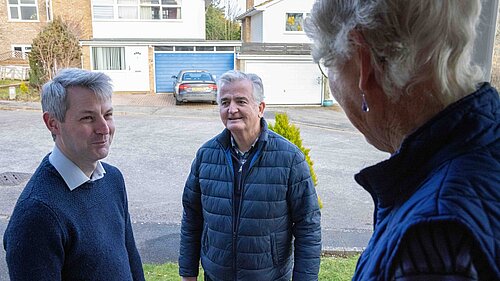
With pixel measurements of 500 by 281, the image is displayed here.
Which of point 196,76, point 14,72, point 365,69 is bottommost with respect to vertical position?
point 14,72

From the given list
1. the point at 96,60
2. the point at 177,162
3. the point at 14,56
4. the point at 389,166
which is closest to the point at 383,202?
the point at 389,166

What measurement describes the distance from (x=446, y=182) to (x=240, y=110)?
1749 mm

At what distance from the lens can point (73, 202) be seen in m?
1.74

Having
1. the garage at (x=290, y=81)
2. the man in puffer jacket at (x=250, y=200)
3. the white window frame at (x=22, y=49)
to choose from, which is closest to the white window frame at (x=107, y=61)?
the garage at (x=290, y=81)

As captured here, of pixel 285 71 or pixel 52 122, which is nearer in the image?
pixel 52 122

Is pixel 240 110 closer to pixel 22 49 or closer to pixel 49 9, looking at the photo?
pixel 49 9

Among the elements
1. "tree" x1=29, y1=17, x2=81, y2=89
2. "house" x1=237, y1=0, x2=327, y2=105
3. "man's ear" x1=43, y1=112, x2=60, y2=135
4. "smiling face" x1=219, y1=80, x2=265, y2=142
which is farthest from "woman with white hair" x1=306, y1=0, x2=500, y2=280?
"tree" x1=29, y1=17, x2=81, y2=89

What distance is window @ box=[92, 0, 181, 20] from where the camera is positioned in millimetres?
21594

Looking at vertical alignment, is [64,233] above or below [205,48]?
below

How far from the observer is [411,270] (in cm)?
72

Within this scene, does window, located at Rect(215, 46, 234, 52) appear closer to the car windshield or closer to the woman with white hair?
the car windshield

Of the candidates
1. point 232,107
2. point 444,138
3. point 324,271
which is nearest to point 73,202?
point 232,107

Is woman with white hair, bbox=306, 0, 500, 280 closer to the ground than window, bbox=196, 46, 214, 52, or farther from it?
closer to the ground

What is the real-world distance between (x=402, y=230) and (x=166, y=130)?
11.9 m
